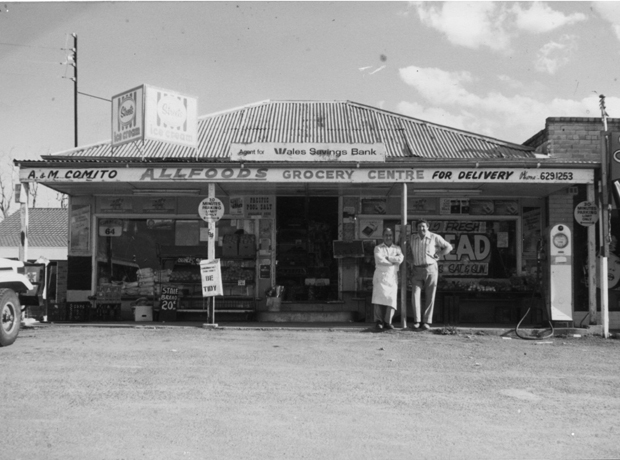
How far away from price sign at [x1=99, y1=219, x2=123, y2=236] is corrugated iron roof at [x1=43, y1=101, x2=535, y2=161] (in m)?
1.69

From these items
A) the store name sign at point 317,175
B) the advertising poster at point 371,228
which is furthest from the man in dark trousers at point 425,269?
the advertising poster at point 371,228

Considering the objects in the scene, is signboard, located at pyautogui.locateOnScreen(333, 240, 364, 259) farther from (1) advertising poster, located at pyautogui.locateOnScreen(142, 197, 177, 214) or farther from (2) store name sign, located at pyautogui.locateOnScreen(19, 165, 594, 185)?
(1) advertising poster, located at pyautogui.locateOnScreen(142, 197, 177, 214)

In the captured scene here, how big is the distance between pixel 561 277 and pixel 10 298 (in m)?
9.08

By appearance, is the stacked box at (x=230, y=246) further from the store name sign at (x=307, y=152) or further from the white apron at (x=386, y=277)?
the white apron at (x=386, y=277)

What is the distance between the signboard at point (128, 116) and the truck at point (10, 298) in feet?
16.6

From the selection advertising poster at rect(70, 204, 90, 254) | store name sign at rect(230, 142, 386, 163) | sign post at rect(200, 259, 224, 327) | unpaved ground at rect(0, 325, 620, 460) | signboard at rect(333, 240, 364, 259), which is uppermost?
store name sign at rect(230, 142, 386, 163)

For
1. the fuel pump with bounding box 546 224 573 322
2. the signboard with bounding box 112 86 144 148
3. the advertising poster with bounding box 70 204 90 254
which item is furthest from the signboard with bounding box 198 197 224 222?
the fuel pump with bounding box 546 224 573 322

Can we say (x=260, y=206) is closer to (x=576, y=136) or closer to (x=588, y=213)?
(x=588, y=213)

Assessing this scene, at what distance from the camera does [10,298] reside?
9.62 meters

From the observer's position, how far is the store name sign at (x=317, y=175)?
1176cm

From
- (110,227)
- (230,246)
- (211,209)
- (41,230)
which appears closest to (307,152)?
(211,209)

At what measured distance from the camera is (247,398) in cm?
644

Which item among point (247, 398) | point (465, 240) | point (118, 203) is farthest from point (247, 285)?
point (247, 398)

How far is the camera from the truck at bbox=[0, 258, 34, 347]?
371 inches
